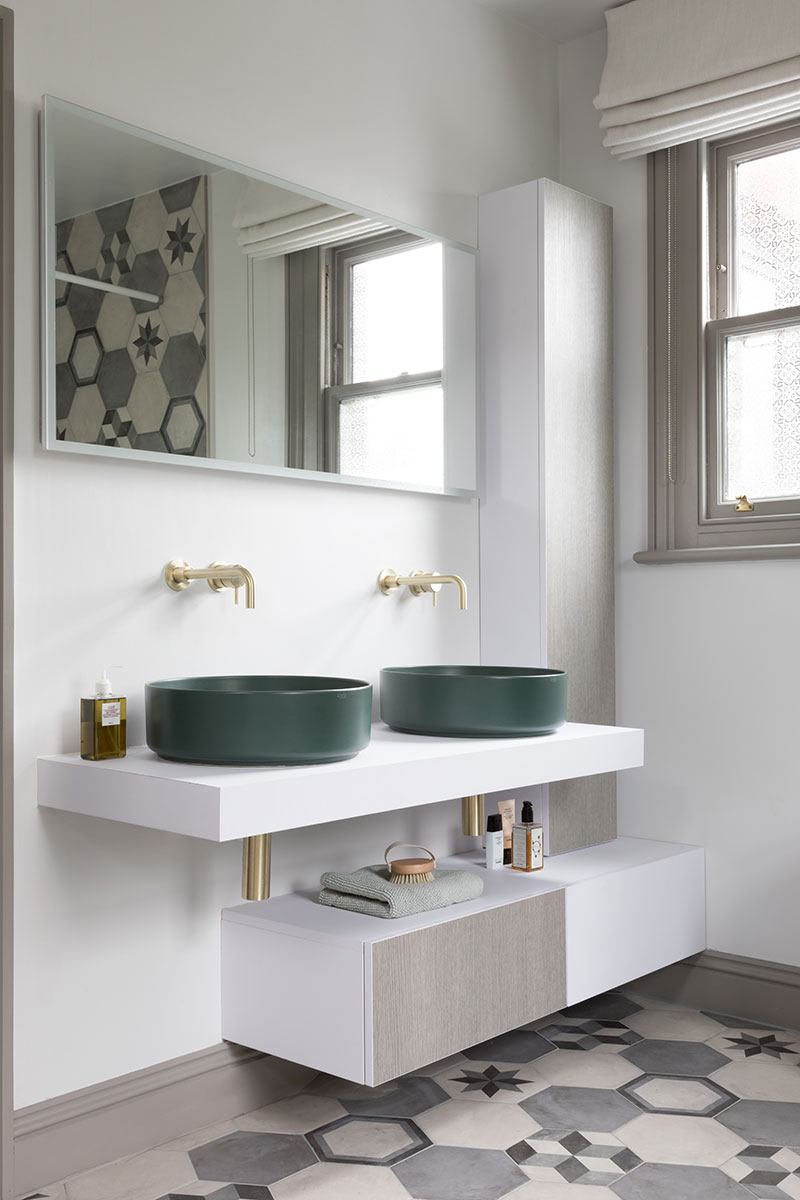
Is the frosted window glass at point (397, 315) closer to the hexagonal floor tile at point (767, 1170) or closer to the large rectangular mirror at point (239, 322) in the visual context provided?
the large rectangular mirror at point (239, 322)

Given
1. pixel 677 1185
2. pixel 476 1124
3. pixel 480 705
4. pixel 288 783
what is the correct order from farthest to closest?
pixel 480 705
pixel 476 1124
pixel 677 1185
pixel 288 783

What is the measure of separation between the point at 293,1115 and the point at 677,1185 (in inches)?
30.1

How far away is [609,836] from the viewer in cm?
299

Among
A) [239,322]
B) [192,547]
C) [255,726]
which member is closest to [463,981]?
[255,726]

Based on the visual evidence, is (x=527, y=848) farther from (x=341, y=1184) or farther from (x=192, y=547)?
(x=192, y=547)

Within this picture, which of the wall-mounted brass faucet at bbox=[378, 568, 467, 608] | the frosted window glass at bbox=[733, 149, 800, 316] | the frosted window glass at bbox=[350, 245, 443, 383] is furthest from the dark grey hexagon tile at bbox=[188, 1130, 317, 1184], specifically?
the frosted window glass at bbox=[733, 149, 800, 316]

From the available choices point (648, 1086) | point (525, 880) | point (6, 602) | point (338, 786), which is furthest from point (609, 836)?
point (6, 602)

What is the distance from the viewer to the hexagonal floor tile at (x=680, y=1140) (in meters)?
2.07

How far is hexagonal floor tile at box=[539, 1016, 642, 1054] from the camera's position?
2.62m

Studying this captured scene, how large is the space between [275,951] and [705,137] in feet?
7.33

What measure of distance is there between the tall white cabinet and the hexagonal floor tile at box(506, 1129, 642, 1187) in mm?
768

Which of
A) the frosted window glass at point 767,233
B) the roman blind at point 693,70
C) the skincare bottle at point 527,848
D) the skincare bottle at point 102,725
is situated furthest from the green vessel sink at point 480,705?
the roman blind at point 693,70

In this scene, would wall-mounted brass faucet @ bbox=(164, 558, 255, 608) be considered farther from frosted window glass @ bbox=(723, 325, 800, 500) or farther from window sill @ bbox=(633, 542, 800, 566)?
frosted window glass @ bbox=(723, 325, 800, 500)

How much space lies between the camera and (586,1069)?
2475 mm
